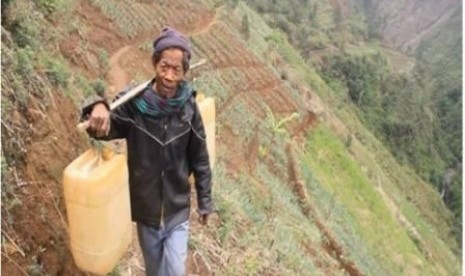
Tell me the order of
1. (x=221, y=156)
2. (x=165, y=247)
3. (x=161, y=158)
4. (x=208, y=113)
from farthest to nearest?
(x=221, y=156), (x=208, y=113), (x=165, y=247), (x=161, y=158)

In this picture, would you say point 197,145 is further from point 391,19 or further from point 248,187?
point 391,19

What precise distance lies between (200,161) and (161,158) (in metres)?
0.26

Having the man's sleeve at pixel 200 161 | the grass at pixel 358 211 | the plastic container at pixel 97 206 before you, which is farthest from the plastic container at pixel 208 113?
the grass at pixel 358 211

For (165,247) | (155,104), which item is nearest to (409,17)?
(165,247)

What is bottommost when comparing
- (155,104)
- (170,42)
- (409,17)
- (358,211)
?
(409,17)

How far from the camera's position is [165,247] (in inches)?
135

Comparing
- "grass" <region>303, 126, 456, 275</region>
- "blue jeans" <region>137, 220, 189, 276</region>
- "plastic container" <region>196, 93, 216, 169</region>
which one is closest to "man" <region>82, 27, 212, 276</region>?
"blue jeans" <region>137, 220, 189, 276</region>

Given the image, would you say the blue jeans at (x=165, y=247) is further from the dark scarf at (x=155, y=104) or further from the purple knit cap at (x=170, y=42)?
the purple knit cap at (x=170, y=42)

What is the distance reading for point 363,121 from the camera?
46625 mm

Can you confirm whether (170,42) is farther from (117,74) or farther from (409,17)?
(409,17)

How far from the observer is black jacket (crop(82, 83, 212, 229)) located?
323 cm

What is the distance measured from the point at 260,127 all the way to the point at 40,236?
12.9 meters

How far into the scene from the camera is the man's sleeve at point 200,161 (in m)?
3.39

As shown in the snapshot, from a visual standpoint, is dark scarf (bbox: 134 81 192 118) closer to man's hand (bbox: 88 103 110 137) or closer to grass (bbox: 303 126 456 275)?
man's hand (bbox: 88 103 110 137)
